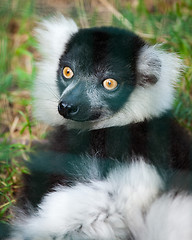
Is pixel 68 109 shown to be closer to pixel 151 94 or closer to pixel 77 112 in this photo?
pixel 77 112

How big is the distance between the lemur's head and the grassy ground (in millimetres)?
738

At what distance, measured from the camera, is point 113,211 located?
2.63 metres

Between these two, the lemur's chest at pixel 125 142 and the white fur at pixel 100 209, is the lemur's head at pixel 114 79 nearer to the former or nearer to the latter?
the lemur's chest at pixel 125 142

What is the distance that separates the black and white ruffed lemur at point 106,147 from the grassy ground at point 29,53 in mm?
373

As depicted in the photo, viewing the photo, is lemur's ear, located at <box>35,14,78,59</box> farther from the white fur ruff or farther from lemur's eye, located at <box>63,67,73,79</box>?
the white fur ruff

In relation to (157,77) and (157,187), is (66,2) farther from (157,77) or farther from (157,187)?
(157,187)

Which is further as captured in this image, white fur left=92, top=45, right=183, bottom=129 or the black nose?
white fur left=92, top=45, right=183, bottom=129

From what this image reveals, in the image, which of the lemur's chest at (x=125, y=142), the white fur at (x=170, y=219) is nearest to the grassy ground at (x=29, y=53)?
the lemur's chest at (x=125, y=142)

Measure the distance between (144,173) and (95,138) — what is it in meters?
0.51

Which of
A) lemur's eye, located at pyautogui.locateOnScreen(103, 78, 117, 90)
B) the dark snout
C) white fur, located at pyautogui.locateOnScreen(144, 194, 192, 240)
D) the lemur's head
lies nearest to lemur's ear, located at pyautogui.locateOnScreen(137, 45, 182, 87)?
the lemur's head

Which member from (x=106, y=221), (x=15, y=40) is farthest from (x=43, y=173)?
(x=15, y=40)

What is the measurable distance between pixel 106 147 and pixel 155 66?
2.66 feet

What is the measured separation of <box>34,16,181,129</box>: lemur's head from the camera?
10.3ft

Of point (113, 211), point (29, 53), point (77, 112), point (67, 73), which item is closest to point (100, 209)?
point (113, 211)
